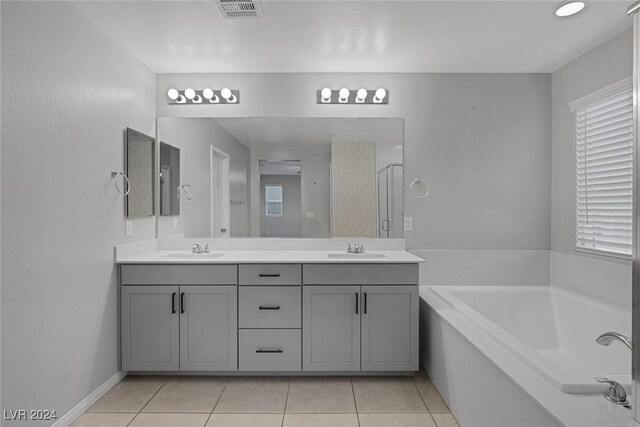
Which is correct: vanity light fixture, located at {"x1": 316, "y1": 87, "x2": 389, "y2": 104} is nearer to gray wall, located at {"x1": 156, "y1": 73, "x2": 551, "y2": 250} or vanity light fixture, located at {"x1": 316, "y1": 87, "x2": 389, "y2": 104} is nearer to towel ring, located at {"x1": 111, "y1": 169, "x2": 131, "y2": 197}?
gray wall, located at {"x1": 156, "y1": 73, "x2": 551, "y2": 250}

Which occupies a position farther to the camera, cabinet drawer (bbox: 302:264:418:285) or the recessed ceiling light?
cabinet drawer (bbox: 302:264:418:285)

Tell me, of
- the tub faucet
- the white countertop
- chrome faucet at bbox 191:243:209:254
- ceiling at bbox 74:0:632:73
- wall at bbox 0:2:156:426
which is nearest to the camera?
the tub faucet

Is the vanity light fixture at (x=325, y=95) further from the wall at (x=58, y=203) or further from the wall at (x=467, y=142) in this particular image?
the wall at (x=58, y=203)

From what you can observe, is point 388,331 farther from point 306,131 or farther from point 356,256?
point 306,131

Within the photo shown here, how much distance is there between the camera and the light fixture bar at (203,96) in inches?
126

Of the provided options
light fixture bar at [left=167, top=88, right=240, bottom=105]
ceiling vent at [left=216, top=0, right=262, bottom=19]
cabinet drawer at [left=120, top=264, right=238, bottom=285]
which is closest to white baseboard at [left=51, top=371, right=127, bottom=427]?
cabinet drawer at [left=120, top=264, right=238, bottom=285]

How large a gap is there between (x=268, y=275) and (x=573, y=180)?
2346 mm

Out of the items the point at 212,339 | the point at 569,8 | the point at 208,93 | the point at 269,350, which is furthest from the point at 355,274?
the point at 569,8

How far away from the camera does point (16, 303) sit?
175 centimetres

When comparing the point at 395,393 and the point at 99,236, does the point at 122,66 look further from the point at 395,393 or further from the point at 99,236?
the point at 395,393

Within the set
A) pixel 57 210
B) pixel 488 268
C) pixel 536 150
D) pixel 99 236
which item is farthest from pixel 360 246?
pixel 57 210

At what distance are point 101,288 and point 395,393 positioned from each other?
1971 mm

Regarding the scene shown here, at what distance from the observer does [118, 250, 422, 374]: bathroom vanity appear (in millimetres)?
2672

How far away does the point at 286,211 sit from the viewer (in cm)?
323
